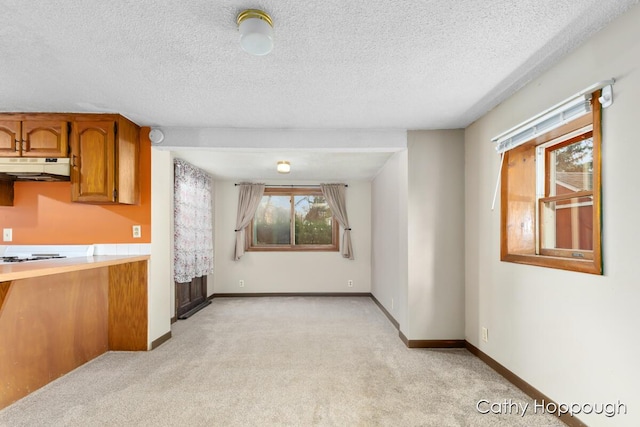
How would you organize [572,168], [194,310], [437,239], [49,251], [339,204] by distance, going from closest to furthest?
1. [572,168]
2. [49,251]
3. [437,239]
4. [194,310]
5. [339,204]

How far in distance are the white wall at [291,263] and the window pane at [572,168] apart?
386cm

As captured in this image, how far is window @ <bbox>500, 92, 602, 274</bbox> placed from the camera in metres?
1.91

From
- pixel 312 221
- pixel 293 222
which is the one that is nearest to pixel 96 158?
pixel 293 222

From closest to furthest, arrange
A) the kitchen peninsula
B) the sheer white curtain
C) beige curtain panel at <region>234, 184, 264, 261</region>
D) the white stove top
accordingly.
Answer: the kitchen peninsula
the white stove top
the sheer white curtain
beige curtain panel at <region>234, 184, 264, 261</region>

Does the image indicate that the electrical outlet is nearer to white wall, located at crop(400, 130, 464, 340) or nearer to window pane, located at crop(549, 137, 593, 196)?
white wall, located at crop(400, 130, 464, 340)

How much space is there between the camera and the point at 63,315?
112 inches

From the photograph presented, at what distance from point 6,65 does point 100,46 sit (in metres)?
0.76

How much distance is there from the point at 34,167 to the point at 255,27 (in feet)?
8.57

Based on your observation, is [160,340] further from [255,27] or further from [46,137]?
[255,27]

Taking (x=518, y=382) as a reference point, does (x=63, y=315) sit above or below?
above

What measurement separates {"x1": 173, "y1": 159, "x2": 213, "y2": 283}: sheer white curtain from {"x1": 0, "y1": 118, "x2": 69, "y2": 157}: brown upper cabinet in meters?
1.47

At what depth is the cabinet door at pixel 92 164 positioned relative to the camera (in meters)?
3.01

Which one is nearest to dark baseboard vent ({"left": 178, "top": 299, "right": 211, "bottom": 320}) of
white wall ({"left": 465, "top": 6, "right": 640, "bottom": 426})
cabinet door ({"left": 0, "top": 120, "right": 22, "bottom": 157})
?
cabinet door ({"left": 0, "top": 120, "right": 22, "bottom": 157})

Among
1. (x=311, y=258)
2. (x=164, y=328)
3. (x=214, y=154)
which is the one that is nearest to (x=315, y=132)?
(x=214, y=154)
